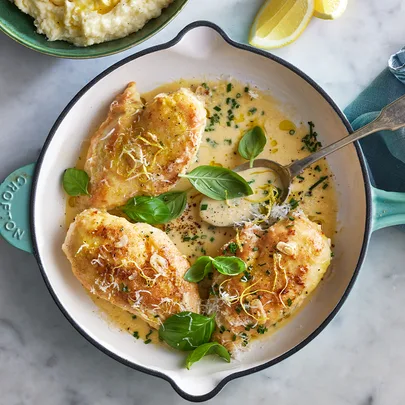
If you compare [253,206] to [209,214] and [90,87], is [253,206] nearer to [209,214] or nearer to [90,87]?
[209,214]

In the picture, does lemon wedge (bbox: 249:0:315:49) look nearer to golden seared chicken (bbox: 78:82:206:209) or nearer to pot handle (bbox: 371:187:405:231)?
golden seared chicken (bbox: 78:82:206:209)

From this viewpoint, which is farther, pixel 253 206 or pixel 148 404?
pixel 148 404

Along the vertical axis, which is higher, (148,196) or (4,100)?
(4,100)

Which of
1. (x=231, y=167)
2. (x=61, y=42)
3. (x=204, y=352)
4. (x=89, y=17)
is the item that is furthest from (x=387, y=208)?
(x=61, y=42)

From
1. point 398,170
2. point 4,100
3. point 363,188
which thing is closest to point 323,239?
point 363,188

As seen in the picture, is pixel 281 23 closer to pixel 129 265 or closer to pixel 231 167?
pixel 231 167

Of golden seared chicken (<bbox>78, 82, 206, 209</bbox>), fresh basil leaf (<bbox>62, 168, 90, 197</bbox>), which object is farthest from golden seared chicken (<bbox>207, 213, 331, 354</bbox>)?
fresh basil leaf (<bbox>62, 168, 90, 197</bbox>)

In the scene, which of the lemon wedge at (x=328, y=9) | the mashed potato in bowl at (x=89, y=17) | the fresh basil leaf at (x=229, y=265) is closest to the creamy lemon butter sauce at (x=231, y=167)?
the fresh basil leaf at (x=229, y=265)
